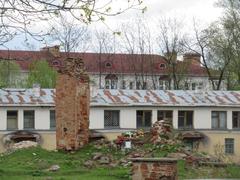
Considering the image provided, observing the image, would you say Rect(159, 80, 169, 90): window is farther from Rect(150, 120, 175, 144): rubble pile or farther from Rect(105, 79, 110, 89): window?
Rect(150, 120, 175, 144): rubble pile

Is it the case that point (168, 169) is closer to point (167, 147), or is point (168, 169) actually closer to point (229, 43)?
point (167, 147)

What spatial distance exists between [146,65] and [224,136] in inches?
852

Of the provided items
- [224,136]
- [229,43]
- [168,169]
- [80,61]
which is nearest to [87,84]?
[80,61]

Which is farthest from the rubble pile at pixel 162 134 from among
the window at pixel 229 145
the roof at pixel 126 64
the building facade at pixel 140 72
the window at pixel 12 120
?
the roof at pixel 126 64

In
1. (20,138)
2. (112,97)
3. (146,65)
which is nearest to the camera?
(20,138)

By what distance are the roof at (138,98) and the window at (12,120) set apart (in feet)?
2.91

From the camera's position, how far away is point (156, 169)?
632 inches

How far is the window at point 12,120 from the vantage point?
136ft

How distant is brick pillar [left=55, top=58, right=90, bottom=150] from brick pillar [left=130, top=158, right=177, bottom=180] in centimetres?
1045

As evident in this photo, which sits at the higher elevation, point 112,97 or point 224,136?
point 112,97

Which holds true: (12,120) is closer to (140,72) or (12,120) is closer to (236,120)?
(236,120)

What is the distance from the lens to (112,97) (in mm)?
44031

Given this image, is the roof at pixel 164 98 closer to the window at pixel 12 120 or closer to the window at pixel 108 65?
the window at pixel 12 120

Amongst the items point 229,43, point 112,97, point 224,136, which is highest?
point 229,43
